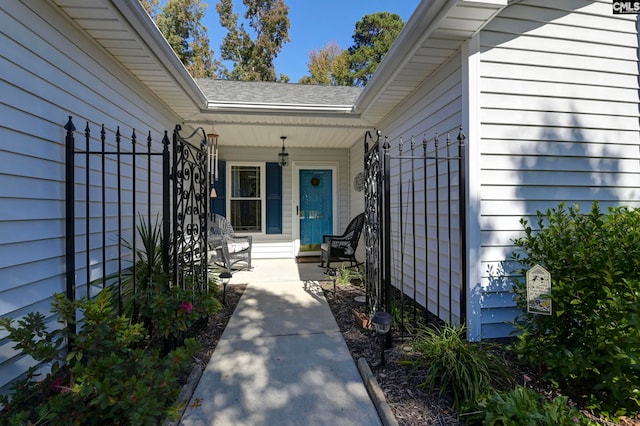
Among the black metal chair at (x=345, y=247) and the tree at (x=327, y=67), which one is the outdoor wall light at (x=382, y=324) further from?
the tree at (x=327, y=67)

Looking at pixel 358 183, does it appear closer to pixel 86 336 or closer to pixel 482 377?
pixel 482 377

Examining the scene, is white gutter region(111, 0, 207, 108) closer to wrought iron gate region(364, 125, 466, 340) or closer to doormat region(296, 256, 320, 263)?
wrought iron gate region(364, 125, 466, 340)

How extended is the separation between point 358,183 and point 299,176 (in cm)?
148

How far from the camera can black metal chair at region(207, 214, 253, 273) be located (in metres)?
4.78

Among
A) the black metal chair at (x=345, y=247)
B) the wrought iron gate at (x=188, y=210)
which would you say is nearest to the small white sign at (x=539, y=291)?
the wrought iron gate at (x=188, y=210)

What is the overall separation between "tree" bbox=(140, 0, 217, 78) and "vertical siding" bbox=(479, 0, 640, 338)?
14.9 m

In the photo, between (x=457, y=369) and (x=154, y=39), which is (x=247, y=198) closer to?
(x=154, y=39)

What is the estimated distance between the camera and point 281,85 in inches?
231

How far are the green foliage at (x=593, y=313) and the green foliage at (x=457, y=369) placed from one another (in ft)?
0.80

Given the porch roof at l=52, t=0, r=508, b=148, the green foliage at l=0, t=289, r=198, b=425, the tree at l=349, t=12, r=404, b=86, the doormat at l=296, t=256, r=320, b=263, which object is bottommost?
the doormat at l=296, t=256, r=320, b=263

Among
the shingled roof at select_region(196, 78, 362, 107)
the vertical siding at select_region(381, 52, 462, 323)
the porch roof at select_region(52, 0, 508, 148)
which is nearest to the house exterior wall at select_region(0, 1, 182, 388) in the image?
the porch roof at select_region(52, 0, 508, 148)

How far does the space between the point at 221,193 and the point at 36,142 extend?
425cm

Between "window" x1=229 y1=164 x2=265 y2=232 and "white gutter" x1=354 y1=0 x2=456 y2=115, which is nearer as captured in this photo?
"white gutter" x1=354 y1=0 x2=456 y2=115

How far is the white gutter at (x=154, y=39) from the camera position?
2.15 m
